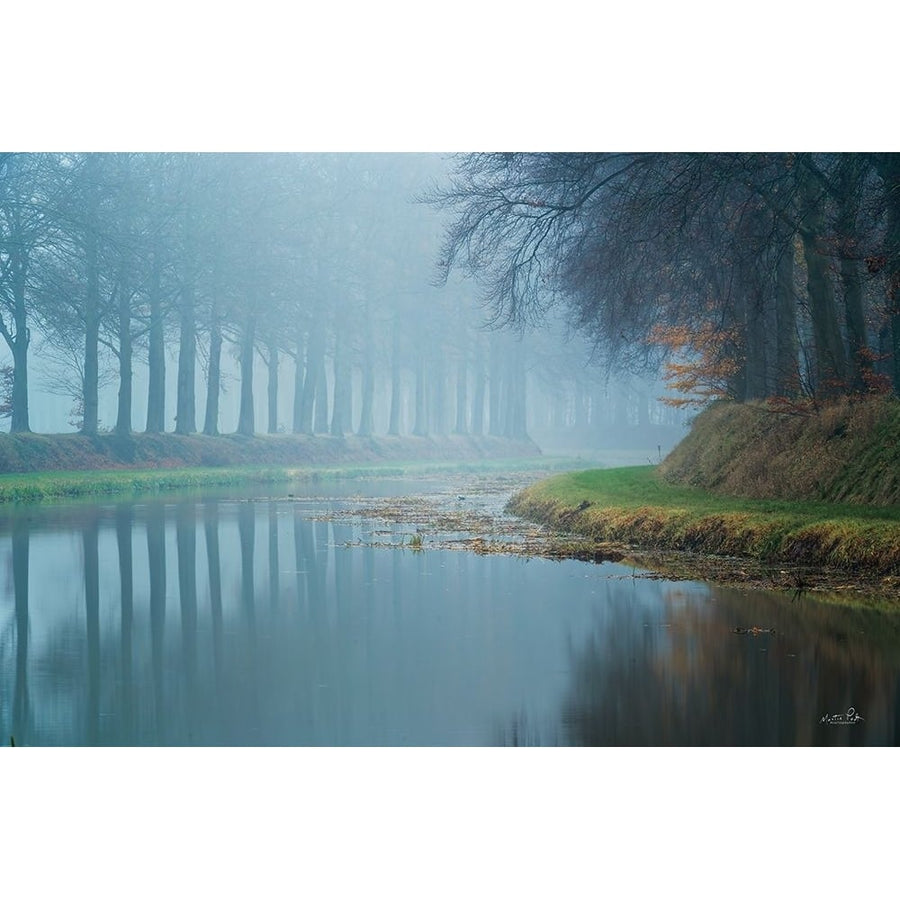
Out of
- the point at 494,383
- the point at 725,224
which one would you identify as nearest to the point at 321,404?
the point at 494,383

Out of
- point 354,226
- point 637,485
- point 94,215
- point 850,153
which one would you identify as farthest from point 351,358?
point 850,153

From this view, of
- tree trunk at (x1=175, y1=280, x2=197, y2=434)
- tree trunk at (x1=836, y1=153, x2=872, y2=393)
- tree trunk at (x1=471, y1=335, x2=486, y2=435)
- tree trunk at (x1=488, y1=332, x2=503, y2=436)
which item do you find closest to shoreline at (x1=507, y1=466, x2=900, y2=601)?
tree trunk at (x1=836, y1=153, x2=872, y2=393)

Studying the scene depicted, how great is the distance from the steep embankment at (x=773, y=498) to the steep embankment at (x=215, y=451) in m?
18.0

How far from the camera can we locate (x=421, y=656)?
535 inches

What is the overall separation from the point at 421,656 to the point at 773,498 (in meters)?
11.6

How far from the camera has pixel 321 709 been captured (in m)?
11.2

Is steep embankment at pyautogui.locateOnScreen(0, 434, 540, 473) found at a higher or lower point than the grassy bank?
higher

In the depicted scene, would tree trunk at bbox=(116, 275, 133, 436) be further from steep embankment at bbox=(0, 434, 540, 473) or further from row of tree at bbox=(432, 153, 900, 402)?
row of tree at bbox=(432, 153, 900, 402)

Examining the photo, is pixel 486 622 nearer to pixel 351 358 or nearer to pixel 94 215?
pixel 94 215

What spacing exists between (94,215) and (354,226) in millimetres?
28681
